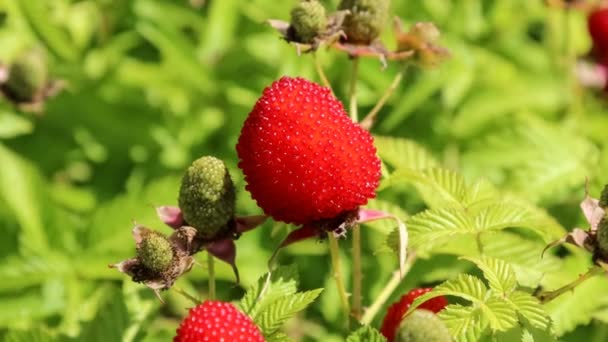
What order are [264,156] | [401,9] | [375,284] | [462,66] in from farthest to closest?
[401,9]
[462,66]
[375,284]
[264,156]

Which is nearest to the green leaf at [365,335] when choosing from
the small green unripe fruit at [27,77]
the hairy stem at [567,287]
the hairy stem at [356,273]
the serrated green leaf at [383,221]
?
the hairy stem at [356,273]

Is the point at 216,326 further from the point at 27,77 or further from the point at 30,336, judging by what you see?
the point at 27,77

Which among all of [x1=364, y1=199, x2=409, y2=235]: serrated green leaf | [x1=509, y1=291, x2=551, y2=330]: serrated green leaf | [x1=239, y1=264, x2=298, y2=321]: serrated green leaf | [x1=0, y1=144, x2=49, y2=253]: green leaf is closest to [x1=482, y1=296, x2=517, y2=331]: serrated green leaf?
[x1=509, y1=291, x2=551, y2=330]: serrated green leaf

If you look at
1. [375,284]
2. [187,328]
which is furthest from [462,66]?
[187,328]

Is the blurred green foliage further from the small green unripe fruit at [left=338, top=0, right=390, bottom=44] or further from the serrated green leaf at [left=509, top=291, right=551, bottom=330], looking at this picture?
the serrated green leaf at [left=509, top=291, right=551, bottom=330]

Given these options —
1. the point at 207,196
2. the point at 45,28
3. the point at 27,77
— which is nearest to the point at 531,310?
the point at 207,196

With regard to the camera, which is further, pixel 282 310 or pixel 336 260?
pixel 336 260

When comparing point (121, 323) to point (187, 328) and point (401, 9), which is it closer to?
point (187, 328)
